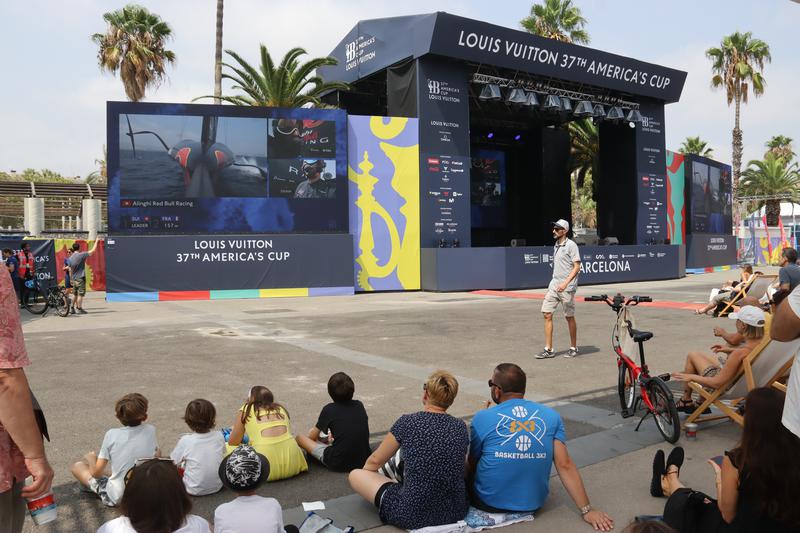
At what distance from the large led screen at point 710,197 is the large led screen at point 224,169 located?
2109 centimetres

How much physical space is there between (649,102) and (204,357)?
2632 cm

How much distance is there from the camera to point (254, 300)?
1922 centimetres

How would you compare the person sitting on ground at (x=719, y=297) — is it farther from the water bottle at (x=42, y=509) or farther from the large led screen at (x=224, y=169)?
the water bottle at (x=42, y=509)

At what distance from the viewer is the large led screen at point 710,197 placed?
106 feet

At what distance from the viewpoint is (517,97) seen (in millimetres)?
23438

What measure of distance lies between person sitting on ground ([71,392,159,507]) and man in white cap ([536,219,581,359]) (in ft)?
19.9

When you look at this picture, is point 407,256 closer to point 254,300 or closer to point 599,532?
point 254,300

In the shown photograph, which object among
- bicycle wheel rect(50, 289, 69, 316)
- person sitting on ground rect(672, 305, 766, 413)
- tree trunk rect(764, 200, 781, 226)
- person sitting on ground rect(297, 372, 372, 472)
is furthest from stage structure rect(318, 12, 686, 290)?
tree trunk rect(764, 200, 781, 226)

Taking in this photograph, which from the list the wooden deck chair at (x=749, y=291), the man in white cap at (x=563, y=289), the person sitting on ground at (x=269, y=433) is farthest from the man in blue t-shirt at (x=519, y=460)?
the wooden deck chair at (x=749, y=291)

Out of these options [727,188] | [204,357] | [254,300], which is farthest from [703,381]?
[727,188]

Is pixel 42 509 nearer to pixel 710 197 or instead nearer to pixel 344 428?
pixel 344 428

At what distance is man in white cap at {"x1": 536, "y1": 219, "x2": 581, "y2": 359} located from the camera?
880cm

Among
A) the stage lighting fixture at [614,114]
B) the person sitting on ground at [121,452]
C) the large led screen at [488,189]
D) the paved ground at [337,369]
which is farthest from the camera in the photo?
the large led screen at [488,189]

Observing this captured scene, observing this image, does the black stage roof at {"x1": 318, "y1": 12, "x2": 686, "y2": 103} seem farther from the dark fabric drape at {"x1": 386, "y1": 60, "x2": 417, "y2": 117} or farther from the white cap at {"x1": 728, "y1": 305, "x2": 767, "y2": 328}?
the white cap at {"x1": 728, "y1": 305, "x2": 767, "y2": 328}
